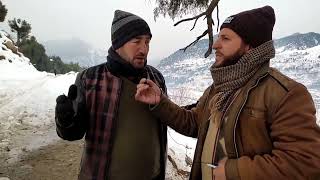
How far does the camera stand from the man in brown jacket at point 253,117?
1.62 meters

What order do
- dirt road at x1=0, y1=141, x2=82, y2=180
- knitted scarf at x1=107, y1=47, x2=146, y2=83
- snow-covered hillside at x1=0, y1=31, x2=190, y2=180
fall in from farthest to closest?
snow-covered hillside at x1=0, y1=31, x2=190, y2=180
dirt road at x1=0, y1=141, x2=82, y2=180
knitted scarf at x1=107, y1=47, x2=146, y2=83

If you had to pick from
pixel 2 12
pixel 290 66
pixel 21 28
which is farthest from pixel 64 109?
pixel 290 66

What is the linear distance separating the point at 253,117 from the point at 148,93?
84cm

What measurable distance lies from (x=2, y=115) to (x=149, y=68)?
5.69 m

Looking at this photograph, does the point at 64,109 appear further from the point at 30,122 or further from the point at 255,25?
the point at 30,122

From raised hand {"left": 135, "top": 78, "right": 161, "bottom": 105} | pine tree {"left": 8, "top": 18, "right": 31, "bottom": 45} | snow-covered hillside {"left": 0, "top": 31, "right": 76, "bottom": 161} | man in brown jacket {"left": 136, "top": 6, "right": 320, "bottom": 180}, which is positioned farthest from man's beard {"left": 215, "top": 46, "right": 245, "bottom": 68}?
pine tree {"left": 8, "top": 18, "right": 31, "bottom": 45}

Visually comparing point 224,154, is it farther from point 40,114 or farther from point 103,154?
point 40,114

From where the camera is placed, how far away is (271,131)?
172 centimetres

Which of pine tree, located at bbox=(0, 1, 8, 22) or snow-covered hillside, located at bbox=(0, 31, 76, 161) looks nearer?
snow-covered hillside, located at bbox=(0, 31, 76, 161)

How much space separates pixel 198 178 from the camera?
2121mm

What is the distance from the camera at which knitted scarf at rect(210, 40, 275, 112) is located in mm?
1838

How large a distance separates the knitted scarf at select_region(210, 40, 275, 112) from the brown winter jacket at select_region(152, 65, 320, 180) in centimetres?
3

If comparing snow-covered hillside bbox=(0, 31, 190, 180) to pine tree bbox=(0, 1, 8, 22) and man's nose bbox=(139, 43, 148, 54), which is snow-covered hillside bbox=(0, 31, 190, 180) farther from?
pine tree bbox=(0, 1, 8, 22)

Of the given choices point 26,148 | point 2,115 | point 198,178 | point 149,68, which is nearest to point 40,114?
point 2,115
